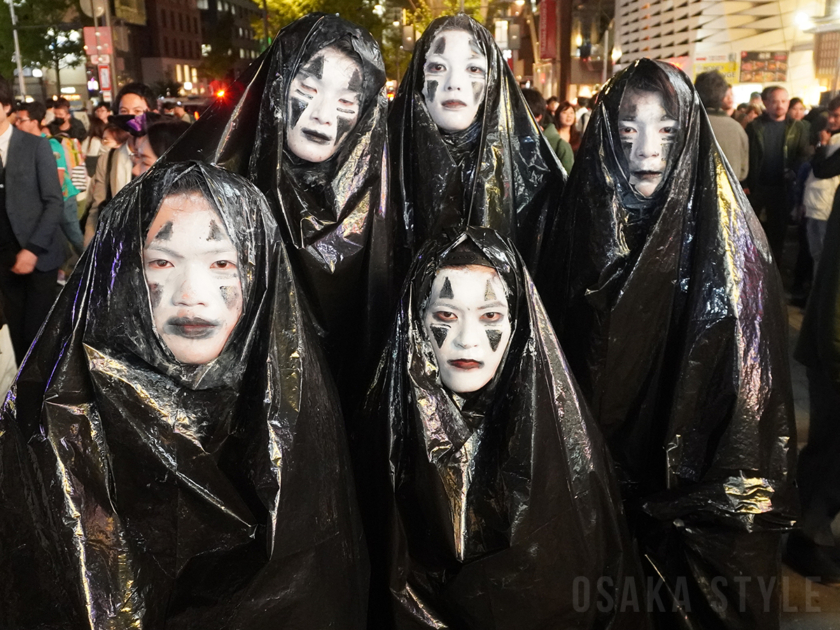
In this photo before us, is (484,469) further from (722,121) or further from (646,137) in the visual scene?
(722,121)

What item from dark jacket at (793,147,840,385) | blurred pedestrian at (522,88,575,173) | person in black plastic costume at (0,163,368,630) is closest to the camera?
person in black plastic costume at (0,163,368,630)

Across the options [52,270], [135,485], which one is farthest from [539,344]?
[52,270]

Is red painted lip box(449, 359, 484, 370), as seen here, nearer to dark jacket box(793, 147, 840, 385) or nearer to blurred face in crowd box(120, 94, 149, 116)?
dark jacket box(793, 147, 840, 385)

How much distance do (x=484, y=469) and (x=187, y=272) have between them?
2.62 feet

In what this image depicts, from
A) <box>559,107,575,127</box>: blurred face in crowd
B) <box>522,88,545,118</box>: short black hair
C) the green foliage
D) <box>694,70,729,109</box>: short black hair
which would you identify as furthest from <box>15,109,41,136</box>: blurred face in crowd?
the green foliage

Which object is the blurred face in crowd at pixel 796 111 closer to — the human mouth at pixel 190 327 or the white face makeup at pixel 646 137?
the white face makeup at pixel 646 137

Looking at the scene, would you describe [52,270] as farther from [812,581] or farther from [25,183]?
[812,581]

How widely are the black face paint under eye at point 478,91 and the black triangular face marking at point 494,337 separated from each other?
98cm

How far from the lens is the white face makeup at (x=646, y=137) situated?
229cm

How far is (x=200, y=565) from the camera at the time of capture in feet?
5.35

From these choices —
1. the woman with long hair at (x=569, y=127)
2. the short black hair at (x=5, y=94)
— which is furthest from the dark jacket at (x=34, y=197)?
the woman with long hair at (x=569, y=127)

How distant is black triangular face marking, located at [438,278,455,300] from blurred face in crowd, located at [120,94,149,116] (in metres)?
2.87

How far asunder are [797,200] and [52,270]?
18.1 feet

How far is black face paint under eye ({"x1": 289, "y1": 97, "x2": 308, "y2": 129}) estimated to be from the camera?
2.26m
